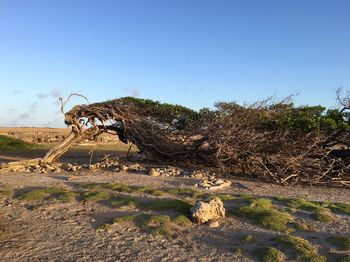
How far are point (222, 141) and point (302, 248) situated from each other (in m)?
8.62

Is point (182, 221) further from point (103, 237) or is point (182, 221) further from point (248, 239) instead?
point (103, 237)

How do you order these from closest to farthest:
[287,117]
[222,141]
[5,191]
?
[5,191] < [222,141] < [287,117]

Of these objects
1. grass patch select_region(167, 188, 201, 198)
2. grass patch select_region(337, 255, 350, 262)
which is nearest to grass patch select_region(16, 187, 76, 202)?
grass patch select_region(167, 188, 201, 198)

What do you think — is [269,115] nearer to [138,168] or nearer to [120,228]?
[138,168]

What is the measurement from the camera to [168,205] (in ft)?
31.0

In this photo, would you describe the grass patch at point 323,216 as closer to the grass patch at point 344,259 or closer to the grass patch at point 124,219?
the grass patch at point 344,259

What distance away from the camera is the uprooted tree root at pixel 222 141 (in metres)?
14.3

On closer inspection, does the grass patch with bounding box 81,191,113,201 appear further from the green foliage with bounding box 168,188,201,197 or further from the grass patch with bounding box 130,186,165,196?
the green foliage with bounding box 168,188,201,197

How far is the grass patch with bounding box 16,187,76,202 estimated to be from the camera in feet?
34.2

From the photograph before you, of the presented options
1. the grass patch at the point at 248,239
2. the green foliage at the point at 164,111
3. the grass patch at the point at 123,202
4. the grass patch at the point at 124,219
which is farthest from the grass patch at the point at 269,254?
the green foliage at the point at 164,111

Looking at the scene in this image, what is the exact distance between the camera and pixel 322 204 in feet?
33.0

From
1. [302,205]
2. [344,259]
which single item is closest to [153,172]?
[302,205]

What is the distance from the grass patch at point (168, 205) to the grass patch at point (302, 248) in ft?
8.16

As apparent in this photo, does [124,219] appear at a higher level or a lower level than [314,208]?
lower
